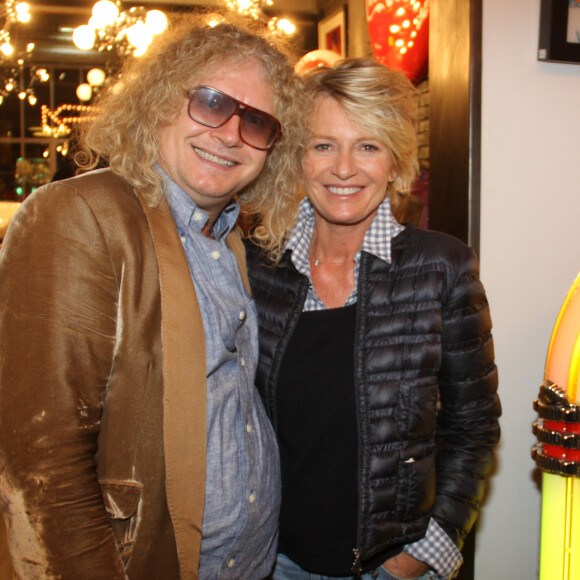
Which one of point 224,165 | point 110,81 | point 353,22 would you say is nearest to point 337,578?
point 224,165

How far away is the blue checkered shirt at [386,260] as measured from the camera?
5.26ft

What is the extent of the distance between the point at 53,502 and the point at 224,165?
0.83 metres

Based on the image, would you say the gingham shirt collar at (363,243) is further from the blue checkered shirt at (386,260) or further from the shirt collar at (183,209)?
the shirt collar at (183,209)

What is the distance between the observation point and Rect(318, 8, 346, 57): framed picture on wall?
281 inches

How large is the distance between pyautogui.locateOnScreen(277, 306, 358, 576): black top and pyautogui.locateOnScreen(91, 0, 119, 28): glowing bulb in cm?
613

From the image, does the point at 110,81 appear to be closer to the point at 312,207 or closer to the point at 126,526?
the point at 312,207

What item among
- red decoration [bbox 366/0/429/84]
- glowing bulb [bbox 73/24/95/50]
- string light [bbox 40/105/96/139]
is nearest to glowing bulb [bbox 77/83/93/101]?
string light [bbox 40/105/96/139]

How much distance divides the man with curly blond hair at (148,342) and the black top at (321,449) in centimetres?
7

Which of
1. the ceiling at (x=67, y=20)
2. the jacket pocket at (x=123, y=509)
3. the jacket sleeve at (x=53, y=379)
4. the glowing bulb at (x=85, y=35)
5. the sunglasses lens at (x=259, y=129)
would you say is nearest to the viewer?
the jacket sleeve at (x=53, y=379)

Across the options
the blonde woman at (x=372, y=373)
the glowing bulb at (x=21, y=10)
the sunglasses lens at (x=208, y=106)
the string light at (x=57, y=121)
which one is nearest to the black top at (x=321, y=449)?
the blonde woman at (x=372, y=373)

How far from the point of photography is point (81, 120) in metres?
1.63

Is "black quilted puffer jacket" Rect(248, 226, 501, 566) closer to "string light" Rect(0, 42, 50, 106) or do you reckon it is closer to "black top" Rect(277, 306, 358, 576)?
"black top" Rect(277, 306, 358, 576)

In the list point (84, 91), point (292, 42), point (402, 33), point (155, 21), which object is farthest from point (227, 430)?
point (84, 91)

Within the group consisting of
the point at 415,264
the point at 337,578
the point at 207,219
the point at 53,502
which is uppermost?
the point at 207,219
